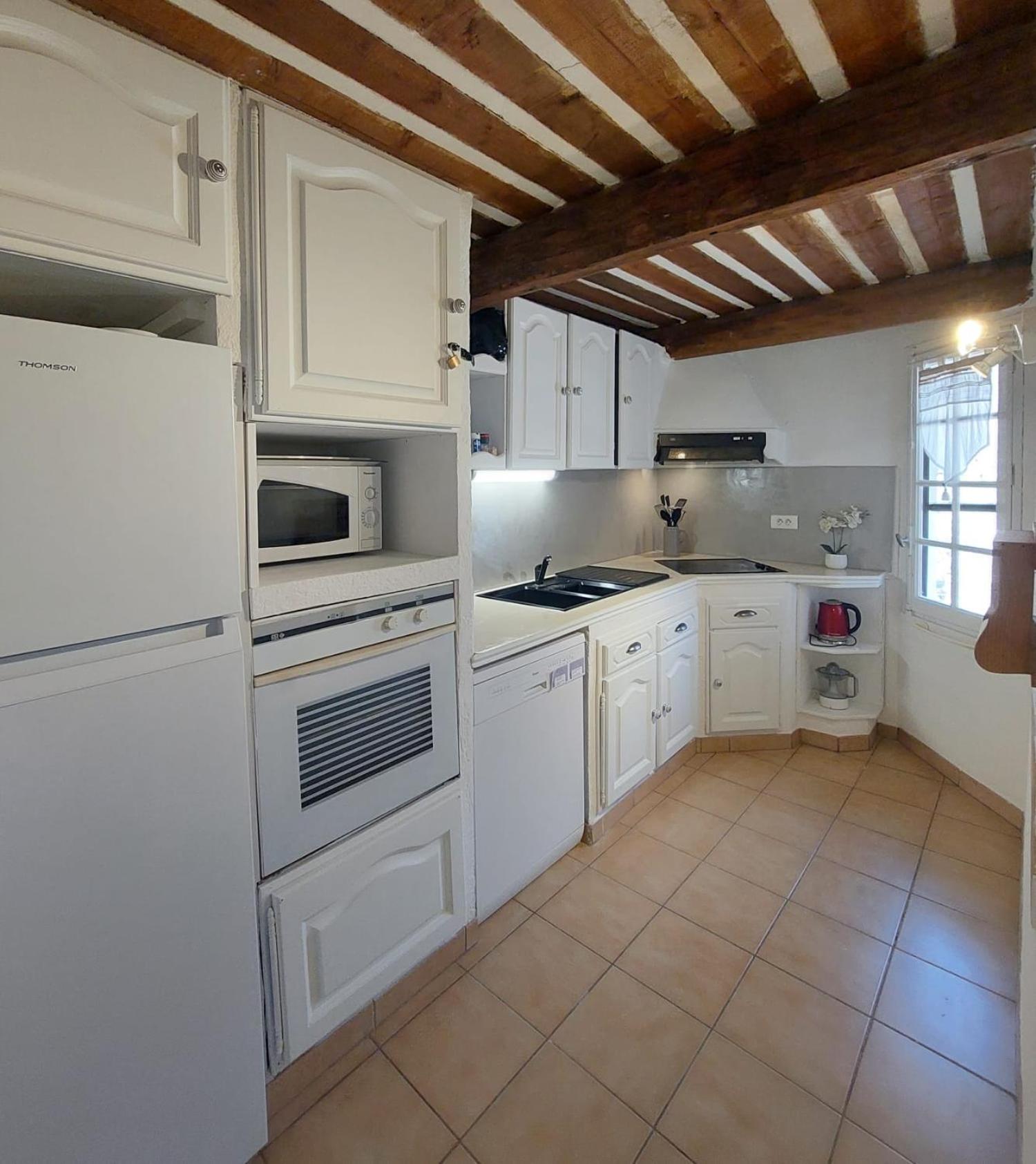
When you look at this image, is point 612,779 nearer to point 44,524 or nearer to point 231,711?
point 231,711

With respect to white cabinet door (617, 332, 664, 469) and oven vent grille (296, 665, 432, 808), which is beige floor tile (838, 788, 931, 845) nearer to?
white cabinet door (617, 332, 664, 469)

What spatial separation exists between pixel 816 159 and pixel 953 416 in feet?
6.16

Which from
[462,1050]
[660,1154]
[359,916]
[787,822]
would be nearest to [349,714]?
[359,916]

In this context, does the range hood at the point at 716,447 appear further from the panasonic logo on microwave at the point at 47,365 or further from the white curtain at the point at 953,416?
the panasonic logo on microwave at the point at 47,365

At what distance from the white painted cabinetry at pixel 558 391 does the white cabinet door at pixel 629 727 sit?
36.7 inches

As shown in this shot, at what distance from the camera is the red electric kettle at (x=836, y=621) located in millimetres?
3312

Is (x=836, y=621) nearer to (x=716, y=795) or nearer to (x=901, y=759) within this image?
(x=901, y=759)

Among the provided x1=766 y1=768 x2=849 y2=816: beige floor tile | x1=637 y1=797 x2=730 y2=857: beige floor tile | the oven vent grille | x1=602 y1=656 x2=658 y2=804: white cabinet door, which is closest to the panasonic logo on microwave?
the oven vent grille

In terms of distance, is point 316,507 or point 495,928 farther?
point 495,928

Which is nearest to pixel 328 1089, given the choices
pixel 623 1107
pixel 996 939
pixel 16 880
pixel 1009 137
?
pixel 623 1107

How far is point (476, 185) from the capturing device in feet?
5.82

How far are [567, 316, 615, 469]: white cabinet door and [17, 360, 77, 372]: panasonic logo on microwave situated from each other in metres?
1.96

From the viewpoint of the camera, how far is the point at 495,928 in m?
2.04

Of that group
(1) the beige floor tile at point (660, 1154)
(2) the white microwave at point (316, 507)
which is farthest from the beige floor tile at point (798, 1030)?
(2) the white microwave at point (316, 507)
